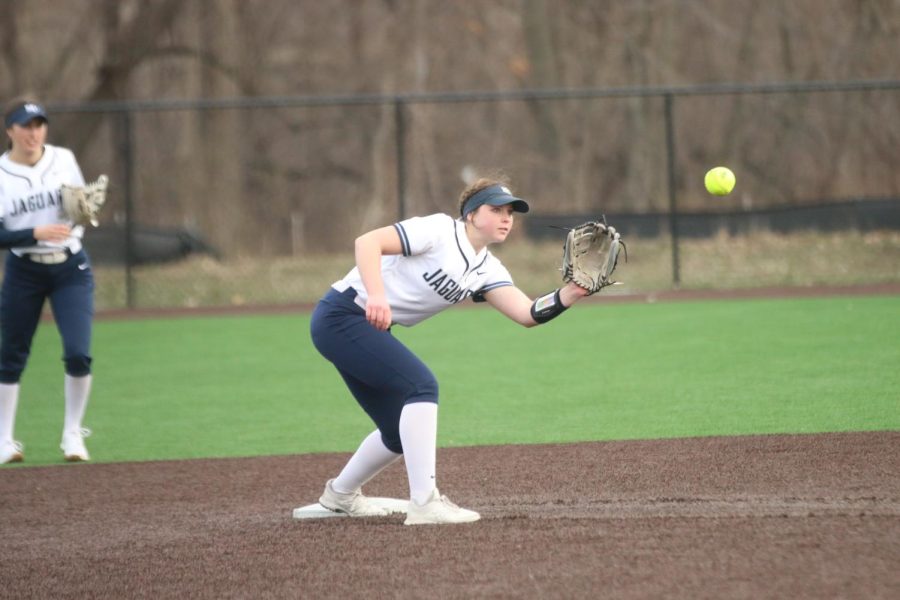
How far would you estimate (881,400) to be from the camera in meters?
8.20

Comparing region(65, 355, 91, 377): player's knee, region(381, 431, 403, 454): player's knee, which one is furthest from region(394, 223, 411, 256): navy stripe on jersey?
region(65, 355, 91, 377): player's knee

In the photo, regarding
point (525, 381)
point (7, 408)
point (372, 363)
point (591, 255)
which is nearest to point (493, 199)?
point (591, 255)

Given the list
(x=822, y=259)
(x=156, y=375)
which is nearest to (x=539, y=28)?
(x=822, y=259)

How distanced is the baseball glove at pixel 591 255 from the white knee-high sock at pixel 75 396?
351cm

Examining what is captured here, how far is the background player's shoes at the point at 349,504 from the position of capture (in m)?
5.85

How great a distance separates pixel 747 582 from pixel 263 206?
30.0 m

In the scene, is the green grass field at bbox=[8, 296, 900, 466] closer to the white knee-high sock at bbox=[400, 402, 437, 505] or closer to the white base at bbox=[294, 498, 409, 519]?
the white base at bbox=[294, 498, 409, 519]

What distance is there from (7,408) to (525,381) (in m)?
4.04

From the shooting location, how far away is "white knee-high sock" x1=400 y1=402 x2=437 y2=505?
541cm

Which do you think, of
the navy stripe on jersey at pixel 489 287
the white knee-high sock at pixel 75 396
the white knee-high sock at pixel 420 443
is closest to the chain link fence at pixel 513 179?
the navy stripe on jersey at pixel 489 287

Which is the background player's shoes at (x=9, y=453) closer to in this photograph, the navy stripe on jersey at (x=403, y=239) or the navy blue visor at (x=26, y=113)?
the navy blue visor at (x=26, y=113)

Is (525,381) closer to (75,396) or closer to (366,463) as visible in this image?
(75,396)

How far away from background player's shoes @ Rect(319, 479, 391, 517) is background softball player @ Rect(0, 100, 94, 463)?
8.08 ft

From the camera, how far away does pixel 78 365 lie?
7641mm
